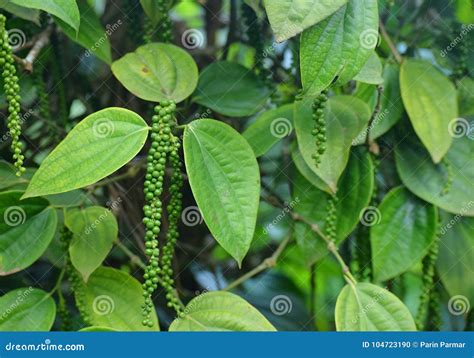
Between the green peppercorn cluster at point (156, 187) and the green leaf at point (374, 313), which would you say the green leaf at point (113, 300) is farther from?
the green leaf at point (374, 313)

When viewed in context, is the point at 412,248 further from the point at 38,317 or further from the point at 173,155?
the point at 38,317

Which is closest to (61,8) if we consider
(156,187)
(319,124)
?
(156,187)

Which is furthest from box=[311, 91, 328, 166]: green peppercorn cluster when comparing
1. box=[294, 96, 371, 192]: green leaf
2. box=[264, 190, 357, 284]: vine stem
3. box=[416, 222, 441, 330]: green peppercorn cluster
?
box=[416, 222, 441, 330]: green peppercorn cluster

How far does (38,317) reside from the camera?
3.13ft

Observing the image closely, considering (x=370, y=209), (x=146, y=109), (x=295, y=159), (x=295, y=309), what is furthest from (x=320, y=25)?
(x=295, y=309)

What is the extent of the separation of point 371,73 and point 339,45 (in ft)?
0.28

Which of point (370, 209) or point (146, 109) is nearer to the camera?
point (370, 209)

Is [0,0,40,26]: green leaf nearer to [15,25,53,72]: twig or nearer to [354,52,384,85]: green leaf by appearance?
[15,25,53,72]: twig

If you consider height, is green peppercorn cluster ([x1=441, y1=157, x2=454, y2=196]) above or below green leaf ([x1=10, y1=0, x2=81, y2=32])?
below

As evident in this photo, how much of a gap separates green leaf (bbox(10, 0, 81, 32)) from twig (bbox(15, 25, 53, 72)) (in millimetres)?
164

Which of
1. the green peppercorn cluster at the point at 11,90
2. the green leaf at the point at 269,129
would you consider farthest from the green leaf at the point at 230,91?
the green peppercorn cluster at the point at 11,90

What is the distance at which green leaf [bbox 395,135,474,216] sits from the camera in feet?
3.36

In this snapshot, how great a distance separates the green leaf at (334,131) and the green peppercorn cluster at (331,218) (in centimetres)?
6

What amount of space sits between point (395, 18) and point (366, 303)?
1.62 ft
